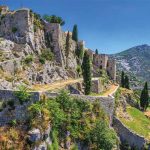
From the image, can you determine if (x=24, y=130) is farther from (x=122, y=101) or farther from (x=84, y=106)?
(x=122, y=101)

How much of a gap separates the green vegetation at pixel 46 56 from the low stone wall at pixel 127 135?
2711 cm

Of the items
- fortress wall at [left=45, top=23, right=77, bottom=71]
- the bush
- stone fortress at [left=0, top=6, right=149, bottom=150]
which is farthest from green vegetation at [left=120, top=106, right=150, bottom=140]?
the bush

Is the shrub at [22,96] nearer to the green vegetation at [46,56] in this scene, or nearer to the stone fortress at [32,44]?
the stone fortress at [32,44]

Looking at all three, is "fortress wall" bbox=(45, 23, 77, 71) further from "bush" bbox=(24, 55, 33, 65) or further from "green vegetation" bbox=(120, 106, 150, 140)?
"green vegetation" bbox=(120, 106, 150, 140)

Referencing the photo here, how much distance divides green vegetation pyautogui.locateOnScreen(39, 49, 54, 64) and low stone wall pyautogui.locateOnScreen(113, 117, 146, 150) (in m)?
27.1

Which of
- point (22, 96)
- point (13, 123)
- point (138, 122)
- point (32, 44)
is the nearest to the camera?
point (13, 123)

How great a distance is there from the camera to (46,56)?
342 ft

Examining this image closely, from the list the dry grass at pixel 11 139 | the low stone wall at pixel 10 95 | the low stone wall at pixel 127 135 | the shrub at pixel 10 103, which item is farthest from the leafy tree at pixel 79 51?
the dry grass at pixel 11 139

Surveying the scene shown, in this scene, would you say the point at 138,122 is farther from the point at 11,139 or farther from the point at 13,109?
the point at 11,139

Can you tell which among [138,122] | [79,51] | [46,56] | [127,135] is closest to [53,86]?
[46,56]

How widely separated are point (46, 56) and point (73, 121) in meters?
39.2

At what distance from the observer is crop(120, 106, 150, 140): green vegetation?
278ft

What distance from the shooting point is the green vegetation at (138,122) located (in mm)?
84762

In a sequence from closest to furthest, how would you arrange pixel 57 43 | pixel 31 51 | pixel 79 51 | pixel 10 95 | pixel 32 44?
1. pixel 10 95
2. pixel 31 51
3. pixel 32 44
4. pixel 57 43
5. pixel 79 51
